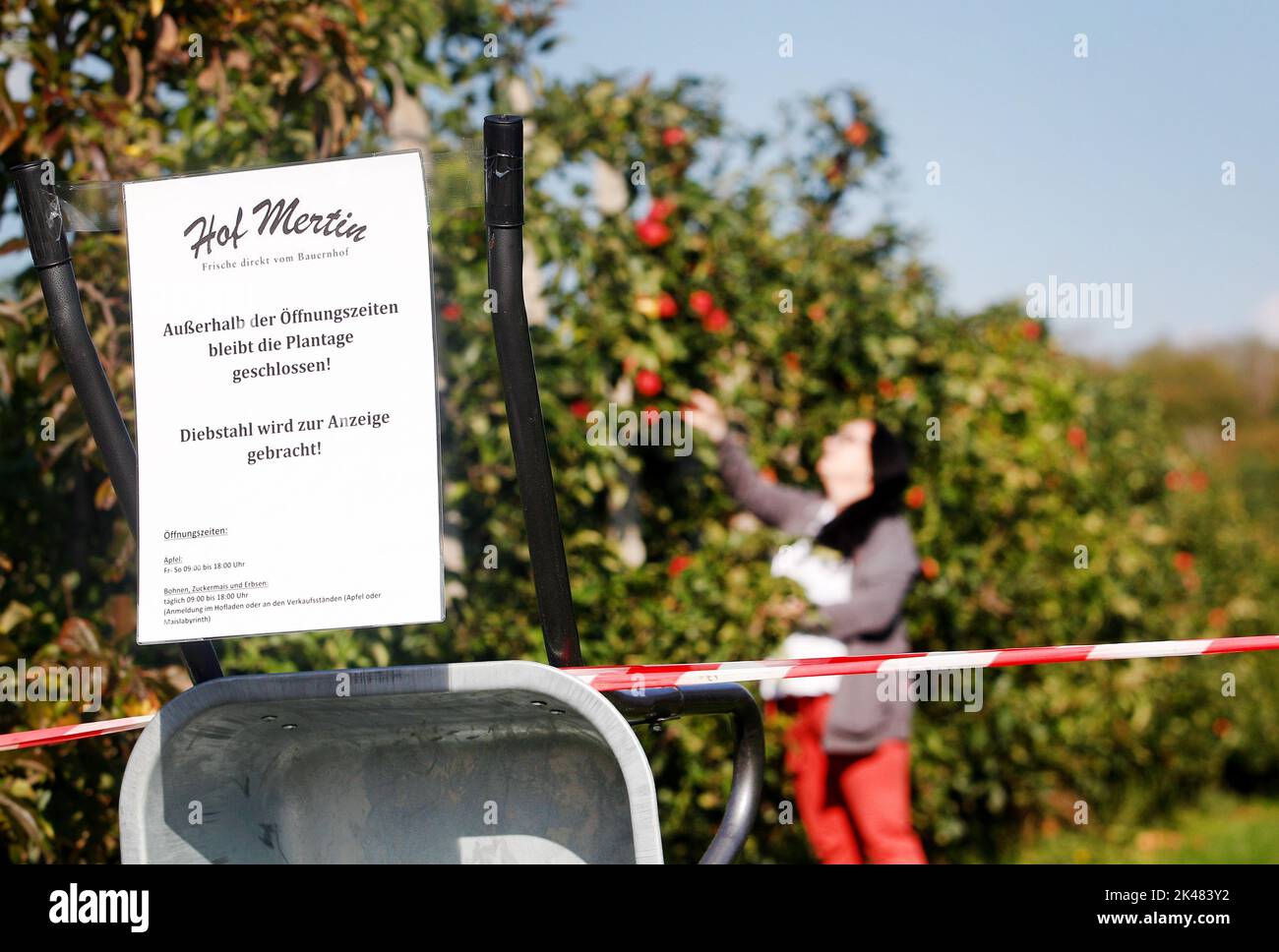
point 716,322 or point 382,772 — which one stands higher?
point 716,322

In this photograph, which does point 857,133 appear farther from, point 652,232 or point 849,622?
point 849,622

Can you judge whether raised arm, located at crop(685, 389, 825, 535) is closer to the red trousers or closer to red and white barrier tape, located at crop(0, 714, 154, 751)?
the red trousers

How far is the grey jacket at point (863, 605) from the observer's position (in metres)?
3.47

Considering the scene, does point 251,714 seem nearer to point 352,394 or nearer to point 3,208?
point 352,394

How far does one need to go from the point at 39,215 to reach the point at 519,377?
2.13 feet

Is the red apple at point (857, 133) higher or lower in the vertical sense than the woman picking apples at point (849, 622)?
higher

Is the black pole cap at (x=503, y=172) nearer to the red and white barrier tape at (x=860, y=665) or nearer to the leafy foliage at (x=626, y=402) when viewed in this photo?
the red and white barrier tape at (x=860, y=665)

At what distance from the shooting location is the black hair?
3639mm

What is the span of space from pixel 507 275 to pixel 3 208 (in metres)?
1.67

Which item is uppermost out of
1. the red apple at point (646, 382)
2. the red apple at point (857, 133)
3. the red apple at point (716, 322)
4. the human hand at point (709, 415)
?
the red apple at point (857, 133)

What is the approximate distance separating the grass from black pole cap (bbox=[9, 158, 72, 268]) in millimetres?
4633

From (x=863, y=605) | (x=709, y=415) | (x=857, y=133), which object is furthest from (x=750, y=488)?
(x=857, y=133)

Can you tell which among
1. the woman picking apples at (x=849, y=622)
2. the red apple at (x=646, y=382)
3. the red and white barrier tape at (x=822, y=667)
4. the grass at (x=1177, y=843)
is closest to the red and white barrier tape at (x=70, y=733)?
the red and white barrier tape at (x=822, y=667)

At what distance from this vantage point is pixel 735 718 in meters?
1.75
